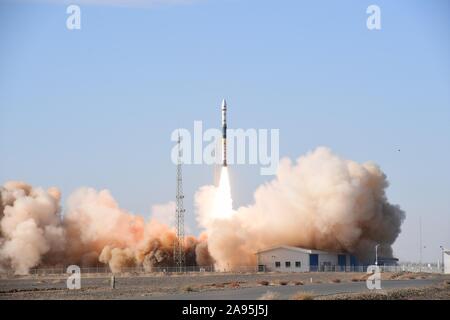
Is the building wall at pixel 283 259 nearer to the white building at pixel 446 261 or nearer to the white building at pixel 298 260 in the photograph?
the white building at pixel 298 260

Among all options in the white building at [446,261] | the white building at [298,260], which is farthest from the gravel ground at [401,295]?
the white building at [298,260]

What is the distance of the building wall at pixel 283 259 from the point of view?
9531 centimetres

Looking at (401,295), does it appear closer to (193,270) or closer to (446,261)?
(446,261)

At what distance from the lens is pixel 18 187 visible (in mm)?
106000

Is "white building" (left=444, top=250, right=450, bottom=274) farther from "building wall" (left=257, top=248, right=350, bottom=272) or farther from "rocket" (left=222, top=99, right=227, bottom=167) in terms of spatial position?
"rocket" (left=222, top=99, right=227, bottom=167)

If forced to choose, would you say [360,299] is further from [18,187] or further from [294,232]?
[18,187]

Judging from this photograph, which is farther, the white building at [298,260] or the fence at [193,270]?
the white building at [298,260]

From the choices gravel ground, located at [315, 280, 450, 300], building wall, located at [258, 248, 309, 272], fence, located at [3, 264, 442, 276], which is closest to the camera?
gravel ground, located at [315, 280, 450, 300]

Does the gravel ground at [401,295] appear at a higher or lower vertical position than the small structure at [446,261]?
higher

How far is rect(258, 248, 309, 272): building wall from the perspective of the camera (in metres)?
95.3

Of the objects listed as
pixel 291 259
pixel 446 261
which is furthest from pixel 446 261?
pixel 291 259

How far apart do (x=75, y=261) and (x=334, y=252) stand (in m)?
30.4

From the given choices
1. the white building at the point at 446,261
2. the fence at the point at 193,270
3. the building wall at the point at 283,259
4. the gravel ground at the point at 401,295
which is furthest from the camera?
the building wall at the point at 283,259

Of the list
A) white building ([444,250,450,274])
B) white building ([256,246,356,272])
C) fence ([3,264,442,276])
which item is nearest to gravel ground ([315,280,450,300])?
white building ([444,250,450,274])
